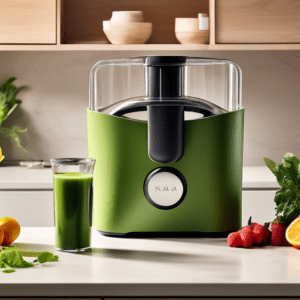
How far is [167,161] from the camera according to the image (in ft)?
3.31

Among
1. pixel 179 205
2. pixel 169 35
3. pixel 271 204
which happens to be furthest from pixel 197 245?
pixel 169 35

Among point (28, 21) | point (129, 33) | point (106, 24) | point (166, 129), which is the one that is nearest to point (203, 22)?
point (129, 33)

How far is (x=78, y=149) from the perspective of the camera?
2.74m

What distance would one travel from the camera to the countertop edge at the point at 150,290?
71 cm

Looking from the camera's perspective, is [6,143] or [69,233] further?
[6,143]

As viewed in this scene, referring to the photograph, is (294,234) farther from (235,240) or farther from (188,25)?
(188,25)

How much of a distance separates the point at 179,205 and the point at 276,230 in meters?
0.20

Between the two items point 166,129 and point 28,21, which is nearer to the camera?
point 166,129

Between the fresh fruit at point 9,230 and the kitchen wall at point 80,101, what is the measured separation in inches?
70.4

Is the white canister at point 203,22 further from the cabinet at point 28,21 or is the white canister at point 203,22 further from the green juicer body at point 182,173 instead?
the green juicer body at point 182,173

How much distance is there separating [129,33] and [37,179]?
78cm

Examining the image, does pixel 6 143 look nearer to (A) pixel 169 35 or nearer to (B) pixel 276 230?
(A) pixel 169 35

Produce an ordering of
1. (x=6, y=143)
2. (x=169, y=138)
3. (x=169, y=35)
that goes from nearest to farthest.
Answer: (x=169, y=138)
(x=169, y=35)
(x=6, y=143)

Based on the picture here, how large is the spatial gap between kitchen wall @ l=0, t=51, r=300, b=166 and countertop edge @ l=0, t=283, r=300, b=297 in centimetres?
204
